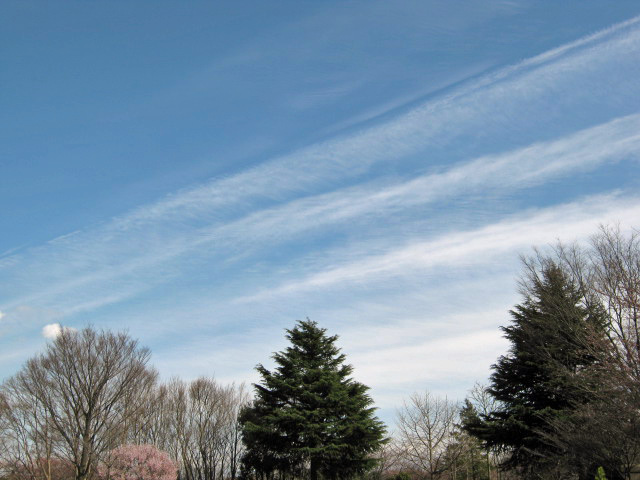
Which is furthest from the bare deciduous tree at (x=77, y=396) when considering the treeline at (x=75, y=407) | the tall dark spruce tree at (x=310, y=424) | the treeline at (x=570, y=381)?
the treeline at (x=570, y=381)

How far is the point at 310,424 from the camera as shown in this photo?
30328 mm

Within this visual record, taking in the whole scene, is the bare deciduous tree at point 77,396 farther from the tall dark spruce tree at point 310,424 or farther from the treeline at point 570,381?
the treeline at point 570,381

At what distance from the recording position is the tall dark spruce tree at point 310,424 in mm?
30703

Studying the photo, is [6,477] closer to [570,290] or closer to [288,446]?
[288,446]

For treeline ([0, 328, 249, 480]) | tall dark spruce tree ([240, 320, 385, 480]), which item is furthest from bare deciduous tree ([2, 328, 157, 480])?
tall dark spruce tree ([240, 320, 385, 480])

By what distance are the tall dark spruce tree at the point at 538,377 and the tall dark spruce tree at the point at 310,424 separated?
8.39 meters

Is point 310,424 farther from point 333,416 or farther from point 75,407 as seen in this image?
point 75,407

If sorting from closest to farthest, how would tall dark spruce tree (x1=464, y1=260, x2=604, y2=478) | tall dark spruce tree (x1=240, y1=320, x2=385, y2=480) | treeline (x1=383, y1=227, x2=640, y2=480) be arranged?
treeline (x1=383, y1=227, x2=640, y2=480)
tall dark spruce tree (x1=464, y1=260, x2=604, y2=478)
tall dark spruce tree (x1=240, y1=320, x2=385, y2=480)

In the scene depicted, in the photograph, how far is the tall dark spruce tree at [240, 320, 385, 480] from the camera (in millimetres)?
30703

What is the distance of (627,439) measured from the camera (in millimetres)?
15484

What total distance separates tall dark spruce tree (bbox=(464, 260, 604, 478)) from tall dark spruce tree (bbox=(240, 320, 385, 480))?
8.39 m

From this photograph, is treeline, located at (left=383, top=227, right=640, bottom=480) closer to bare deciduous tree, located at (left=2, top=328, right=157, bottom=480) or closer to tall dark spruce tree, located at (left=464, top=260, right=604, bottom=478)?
tall dark spruce tree, located at (left=464, top=260, right=604, bottom=478)

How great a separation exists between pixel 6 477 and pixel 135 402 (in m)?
9.94

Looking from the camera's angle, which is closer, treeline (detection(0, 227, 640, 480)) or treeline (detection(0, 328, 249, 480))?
treeline (detection(0, 227, 640, 480))
